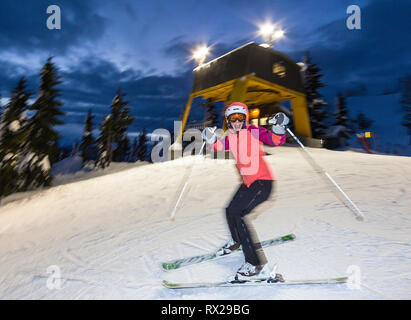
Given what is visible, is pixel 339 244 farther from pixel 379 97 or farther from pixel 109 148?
pixel 379 97

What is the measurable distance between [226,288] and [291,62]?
17240 millimetres

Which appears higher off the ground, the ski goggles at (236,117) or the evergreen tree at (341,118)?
the evergreen tree at (341,118)

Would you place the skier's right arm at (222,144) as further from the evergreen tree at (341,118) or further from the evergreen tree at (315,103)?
the evergreen tree at (341,118)

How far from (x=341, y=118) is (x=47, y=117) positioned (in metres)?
30.1

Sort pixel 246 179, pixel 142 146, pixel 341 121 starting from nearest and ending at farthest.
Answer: pixel 246 179 → pixel 341 121 → pixel 142 146

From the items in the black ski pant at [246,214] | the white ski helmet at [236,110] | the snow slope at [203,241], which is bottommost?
the snow slope at [203,241]

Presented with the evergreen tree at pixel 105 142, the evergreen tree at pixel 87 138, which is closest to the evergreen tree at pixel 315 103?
the evergreen tree at pixel 105 142

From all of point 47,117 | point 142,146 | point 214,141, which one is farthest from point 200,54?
point 142,146

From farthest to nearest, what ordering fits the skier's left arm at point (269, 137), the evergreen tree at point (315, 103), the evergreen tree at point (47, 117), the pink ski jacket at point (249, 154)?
the evergreen tree at point (315, 103) < the evergreen tree at point (47, 117) < the skier's left arm at point (269, 137) < the pink ski jacket at point (249, 154)

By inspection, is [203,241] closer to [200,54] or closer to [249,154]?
[249,154]

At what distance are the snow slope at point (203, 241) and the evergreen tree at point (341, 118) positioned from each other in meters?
20.5

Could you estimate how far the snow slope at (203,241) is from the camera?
8.91 feet

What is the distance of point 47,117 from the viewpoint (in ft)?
53.3
